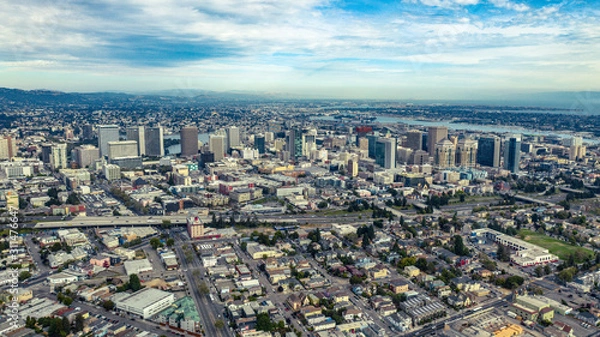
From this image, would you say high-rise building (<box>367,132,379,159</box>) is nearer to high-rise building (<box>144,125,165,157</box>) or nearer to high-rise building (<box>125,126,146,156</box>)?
high-rise building (<box>144,125,165,157</box>)

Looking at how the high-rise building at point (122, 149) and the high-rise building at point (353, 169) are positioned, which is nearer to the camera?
the high-rise building at point (353, 169)

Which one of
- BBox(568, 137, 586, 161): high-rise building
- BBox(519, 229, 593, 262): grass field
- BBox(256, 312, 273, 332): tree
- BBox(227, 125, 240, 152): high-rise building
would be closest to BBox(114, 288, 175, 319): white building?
BBox(256, 312, 273, 332): tree

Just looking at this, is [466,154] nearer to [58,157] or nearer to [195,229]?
[195,229]

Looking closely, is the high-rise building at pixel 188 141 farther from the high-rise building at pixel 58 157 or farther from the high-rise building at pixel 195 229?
the high-rise building at pixel 195 229

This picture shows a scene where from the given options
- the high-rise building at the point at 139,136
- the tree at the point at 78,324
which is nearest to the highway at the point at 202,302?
the tree at the point at 78,324

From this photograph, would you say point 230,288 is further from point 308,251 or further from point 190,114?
point 190,114

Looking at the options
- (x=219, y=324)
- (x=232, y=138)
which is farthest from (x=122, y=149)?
(x=219, y=324)

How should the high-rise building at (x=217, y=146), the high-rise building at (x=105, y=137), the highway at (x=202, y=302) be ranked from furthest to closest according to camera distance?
1. the high-rise building at (x=105, y=137)
2. the high-rise building at (x=217, y=146)
3. the highway at (x=202, y=302)

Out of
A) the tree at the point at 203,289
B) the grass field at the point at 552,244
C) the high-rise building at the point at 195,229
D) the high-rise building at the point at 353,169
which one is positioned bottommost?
the tree at the point at 203,289
